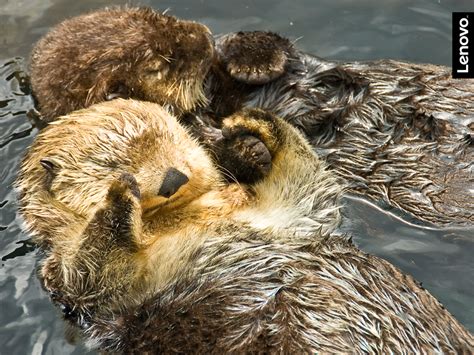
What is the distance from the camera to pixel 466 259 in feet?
14.6

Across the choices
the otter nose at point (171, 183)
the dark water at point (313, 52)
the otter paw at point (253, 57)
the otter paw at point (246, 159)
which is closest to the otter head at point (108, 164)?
the otter nose at point (171, 183)

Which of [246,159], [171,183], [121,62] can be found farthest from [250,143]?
[121,62]

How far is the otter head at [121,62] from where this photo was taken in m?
4.73

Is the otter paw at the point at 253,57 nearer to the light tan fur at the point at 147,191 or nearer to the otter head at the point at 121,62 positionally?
the otter head at the point at 121,62

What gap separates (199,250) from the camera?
4094 mm

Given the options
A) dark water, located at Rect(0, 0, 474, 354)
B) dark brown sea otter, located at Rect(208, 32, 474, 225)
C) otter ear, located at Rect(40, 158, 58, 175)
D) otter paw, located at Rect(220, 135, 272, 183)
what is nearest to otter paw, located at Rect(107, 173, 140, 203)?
otter ear, located at Rect(40, 158, 58, 175)

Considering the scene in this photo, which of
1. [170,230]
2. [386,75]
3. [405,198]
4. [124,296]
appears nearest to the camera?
[124,296]

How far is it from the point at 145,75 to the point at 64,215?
1.11m

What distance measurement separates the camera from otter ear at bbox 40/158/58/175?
4246 mm

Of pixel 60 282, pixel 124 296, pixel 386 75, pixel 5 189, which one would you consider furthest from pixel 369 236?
pixel 5 189

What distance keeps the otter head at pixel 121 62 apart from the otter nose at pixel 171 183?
0.90 metres

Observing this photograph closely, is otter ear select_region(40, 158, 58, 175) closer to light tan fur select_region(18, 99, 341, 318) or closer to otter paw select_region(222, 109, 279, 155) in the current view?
light tan fur select_region(18, 99, 341, 318)

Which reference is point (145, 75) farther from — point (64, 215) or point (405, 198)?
point (405, 198)

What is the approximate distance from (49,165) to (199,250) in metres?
0.97
